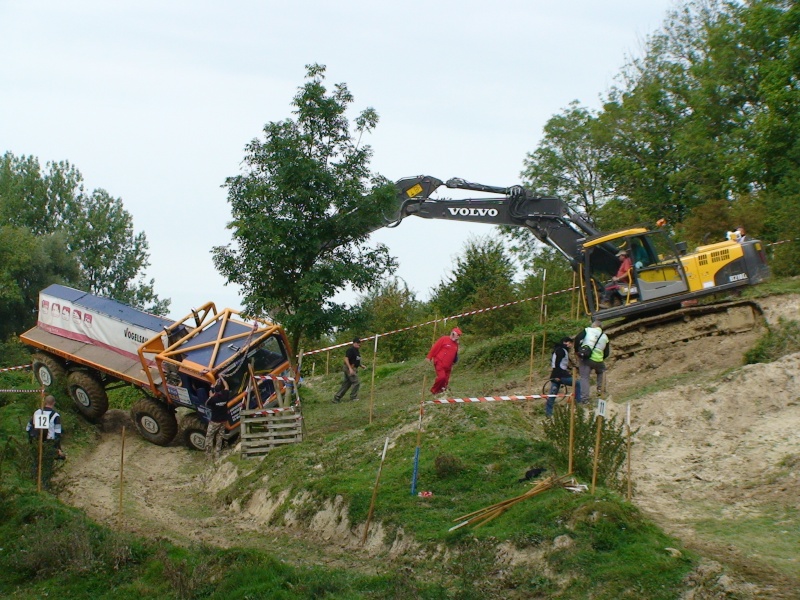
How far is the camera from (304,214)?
21.2 meters

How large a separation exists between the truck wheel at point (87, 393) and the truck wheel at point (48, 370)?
378 millimetres

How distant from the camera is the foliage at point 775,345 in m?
18.3

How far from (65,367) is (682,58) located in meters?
32.5

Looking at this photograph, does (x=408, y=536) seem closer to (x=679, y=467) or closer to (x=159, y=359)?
(x=679, y=467)

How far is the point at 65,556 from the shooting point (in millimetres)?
12086

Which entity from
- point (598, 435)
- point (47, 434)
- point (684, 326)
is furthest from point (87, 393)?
point (684, 326)

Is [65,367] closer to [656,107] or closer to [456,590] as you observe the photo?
[456,590]

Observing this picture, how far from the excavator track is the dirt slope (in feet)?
0.81

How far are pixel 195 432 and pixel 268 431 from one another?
2.47 meters

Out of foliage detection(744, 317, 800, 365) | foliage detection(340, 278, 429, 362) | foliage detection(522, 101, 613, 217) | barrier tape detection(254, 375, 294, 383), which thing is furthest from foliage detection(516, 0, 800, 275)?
barrier tape detection(254, 375, 294, 383)

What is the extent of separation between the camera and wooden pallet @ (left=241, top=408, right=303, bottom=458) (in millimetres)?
17812

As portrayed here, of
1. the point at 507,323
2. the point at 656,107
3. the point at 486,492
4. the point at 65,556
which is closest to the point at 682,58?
the point at 656,107

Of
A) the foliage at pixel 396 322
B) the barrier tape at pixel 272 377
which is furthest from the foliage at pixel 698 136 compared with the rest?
the barrier tape at pixel 272 377

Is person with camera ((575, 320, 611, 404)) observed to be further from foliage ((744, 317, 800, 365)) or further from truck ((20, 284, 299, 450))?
truck ((20, 284, 299, 450))
